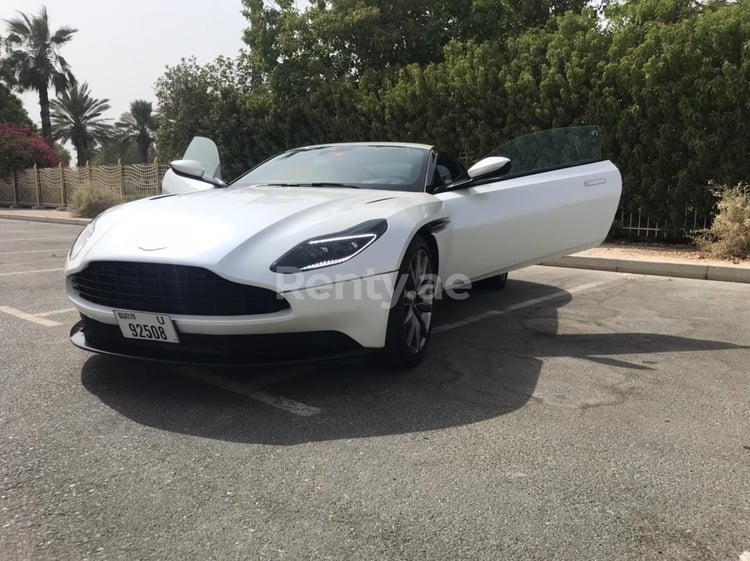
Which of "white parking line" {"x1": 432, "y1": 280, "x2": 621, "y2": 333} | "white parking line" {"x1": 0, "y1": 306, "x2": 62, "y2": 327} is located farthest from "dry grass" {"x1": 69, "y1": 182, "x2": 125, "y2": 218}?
"white parking line" {"x1": 432, "y1": 280, "x2": 621, "y2": 333}

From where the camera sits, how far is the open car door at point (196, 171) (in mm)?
4773

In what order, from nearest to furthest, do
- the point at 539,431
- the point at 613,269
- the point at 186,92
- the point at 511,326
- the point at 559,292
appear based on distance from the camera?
the point at 539,431 < the point at 511,326 < the point at 559,292 < the point at 613,269 < the point at 186,92

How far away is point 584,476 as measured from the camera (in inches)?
96.4

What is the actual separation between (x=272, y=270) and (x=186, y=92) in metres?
17.2

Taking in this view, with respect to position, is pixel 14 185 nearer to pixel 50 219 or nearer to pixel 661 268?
pixel 50 219

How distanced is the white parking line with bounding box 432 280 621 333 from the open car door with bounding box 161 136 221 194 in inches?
Result: 82.5

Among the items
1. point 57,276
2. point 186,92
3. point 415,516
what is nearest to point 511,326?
point 415,516

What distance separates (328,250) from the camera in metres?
3.09

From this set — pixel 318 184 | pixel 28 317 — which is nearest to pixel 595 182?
pixel 318 184

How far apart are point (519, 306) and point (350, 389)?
2735 mm

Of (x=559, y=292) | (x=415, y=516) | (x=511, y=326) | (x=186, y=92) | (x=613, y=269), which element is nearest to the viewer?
(x=415, y=516)

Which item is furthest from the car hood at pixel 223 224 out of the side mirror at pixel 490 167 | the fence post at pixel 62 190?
the fence post at pixel 62 190

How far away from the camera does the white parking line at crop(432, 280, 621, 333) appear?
4.88 meters

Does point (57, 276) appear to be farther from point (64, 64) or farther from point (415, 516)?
point (64, 64)
